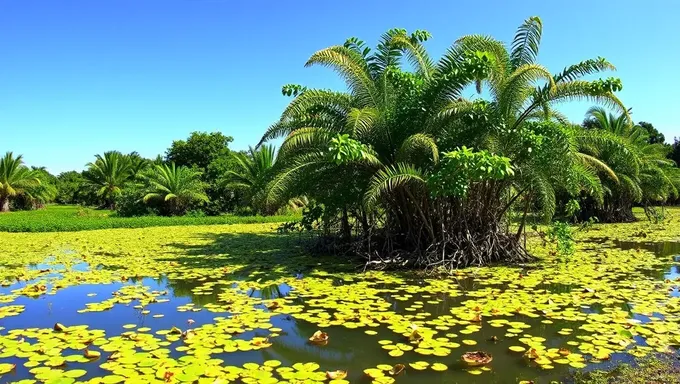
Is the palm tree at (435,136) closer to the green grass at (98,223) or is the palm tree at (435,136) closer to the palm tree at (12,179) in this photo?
the green grass at (98,223)

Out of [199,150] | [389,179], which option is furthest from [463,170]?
[199,150]

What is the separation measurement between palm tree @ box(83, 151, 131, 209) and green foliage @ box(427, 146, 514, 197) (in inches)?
1244

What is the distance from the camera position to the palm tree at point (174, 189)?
25.8 m

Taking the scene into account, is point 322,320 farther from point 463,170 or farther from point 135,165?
point 135,165

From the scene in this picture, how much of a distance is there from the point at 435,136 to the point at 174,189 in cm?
1989

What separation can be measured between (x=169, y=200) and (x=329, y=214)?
18483 mm

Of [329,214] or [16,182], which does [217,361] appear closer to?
[329,214]

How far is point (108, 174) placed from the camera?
3522 centimetres

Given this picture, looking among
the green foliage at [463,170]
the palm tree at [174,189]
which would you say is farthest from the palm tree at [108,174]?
the green foliage at [463,170]

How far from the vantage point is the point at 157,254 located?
11.3 m

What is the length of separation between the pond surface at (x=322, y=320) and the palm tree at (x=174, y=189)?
16147mm

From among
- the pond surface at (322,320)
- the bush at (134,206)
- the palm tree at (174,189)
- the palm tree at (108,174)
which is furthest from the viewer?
Answer: the palm tree at (108,174)

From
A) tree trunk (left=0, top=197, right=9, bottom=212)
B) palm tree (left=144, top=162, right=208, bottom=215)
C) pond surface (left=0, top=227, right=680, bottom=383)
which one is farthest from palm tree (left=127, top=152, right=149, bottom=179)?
pond surface (left=0, top=227, right=680, bottom=383)

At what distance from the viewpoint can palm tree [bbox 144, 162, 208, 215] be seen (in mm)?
25781
